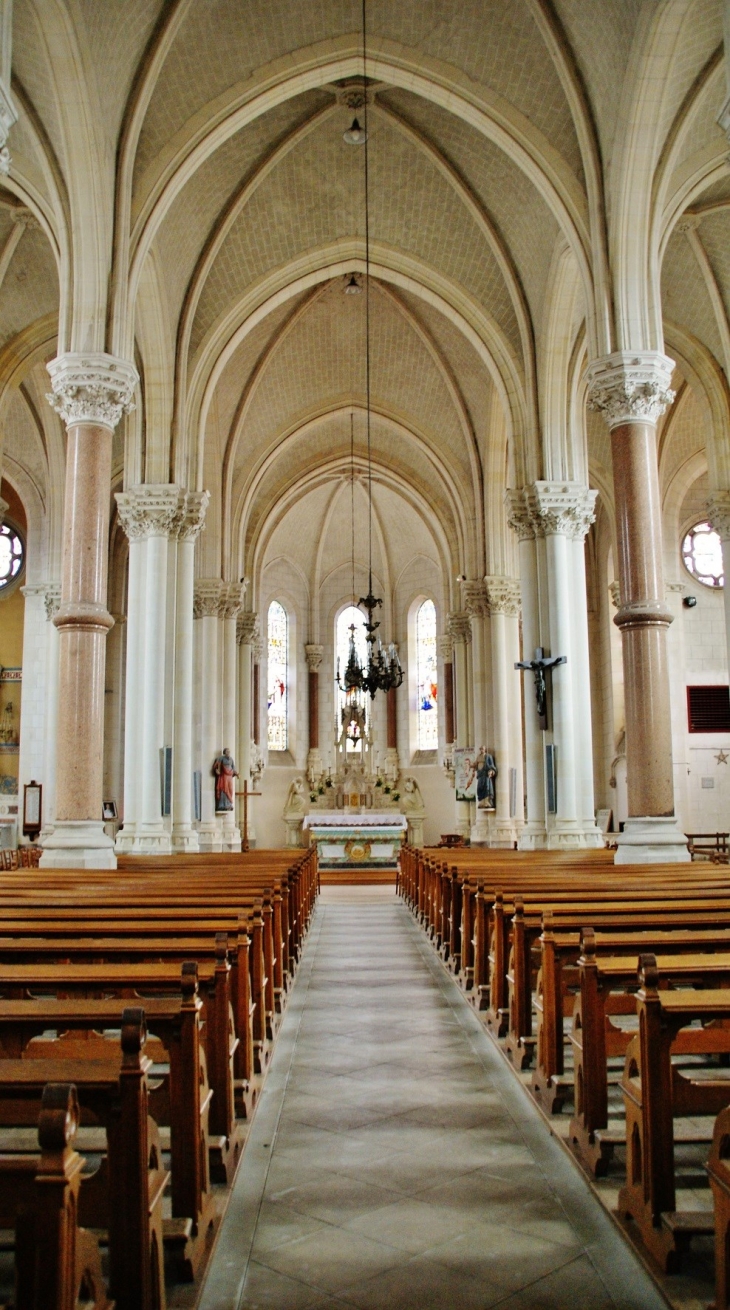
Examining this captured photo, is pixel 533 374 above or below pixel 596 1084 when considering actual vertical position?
above

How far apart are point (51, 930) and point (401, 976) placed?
495 centimetres

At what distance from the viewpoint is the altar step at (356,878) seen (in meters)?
25.7

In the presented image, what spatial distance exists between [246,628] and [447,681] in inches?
265

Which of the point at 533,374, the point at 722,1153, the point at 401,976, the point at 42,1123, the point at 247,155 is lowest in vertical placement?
the point at 401,976

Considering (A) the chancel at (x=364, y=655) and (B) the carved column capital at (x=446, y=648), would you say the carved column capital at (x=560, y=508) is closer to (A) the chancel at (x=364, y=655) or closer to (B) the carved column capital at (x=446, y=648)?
(A) the chancel at (x=364, y=655)

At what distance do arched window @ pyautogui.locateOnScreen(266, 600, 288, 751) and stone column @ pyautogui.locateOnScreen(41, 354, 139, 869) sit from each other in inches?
921

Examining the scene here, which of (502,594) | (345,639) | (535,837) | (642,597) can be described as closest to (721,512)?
(535,837)

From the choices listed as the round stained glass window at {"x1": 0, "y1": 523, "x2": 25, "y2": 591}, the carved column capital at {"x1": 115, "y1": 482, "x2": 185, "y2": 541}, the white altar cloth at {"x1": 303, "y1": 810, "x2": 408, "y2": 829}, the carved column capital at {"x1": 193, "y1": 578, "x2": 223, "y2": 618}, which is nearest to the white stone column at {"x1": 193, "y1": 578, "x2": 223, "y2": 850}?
the carved column capital at {"x1": 193, "y1": 578, "x2": 223, "y2": 618}

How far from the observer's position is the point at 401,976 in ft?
31.6

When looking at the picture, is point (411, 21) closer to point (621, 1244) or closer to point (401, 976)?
point (401, 976)

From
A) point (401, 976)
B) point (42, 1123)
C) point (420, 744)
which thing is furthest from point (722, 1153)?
point (420, 744)

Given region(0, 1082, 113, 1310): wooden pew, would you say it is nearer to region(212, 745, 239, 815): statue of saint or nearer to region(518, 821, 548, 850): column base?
region(518, 821, 548, 850): column base

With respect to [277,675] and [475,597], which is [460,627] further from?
[277,675]

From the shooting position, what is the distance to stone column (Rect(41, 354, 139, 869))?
39.5 ft
